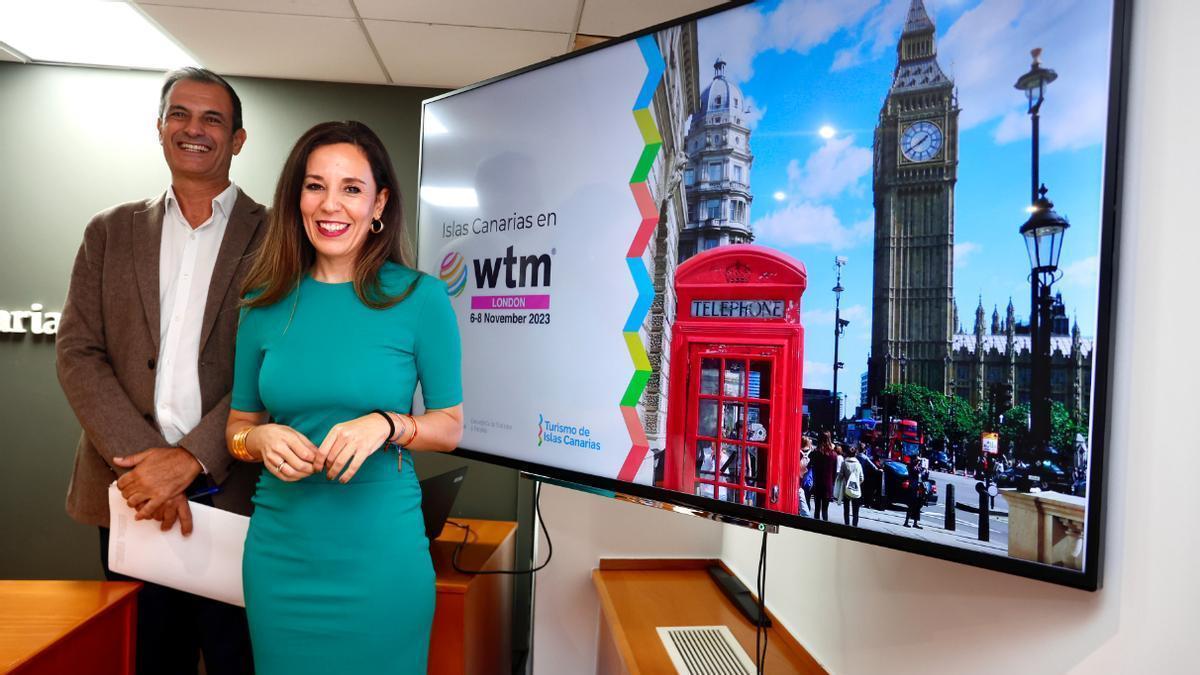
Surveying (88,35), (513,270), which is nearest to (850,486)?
(513,270)

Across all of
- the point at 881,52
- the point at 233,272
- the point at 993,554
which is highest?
the point at 881,52

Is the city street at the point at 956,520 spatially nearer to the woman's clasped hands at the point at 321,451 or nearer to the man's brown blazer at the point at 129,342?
the woman's clasped hands at the point at 321,451

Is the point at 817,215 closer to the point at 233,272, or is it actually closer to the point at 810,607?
the point at 810,607

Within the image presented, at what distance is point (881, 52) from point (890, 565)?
0.90 metres

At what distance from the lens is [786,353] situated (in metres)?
1.15

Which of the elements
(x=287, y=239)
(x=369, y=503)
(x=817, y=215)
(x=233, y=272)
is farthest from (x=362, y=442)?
(x=817, y=215)

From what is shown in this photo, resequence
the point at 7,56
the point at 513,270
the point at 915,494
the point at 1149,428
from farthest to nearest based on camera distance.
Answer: the point at 7,56
the point at 513,270
the point at 915,494
the point at 1149,428

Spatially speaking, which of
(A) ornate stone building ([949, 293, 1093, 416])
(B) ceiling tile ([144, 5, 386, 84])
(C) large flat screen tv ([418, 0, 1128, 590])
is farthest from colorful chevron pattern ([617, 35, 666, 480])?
(B) ceiling tile ([144, 5, 386, 84])

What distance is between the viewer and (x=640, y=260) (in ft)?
4.58

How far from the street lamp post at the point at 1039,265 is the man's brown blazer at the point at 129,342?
1559mm

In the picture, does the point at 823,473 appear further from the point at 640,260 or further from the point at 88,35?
the point at 88,35

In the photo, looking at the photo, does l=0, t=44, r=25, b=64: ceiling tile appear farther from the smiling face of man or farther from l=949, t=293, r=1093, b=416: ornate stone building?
l=949, t=293, r=1093, b=416: ornate stone building

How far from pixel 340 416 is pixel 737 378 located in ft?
2.40

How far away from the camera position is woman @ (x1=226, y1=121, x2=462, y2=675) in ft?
3.82
